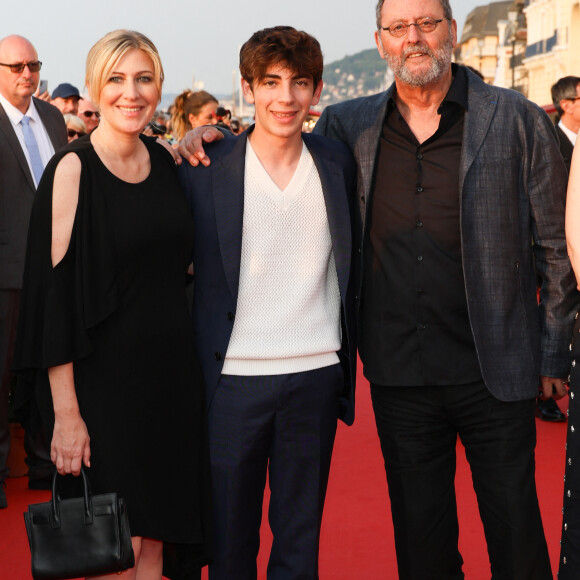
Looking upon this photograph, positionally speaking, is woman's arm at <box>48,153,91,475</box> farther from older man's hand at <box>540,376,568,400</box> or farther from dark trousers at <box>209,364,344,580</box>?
older man's hand at <box>540,376,568,400</box>

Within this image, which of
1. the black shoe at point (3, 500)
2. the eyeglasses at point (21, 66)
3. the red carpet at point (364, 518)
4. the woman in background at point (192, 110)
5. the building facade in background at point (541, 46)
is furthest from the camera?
the building facade in background at point (541, 46)

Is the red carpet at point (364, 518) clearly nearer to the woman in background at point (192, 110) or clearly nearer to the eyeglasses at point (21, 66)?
the eyeglasses at point (21, 66)

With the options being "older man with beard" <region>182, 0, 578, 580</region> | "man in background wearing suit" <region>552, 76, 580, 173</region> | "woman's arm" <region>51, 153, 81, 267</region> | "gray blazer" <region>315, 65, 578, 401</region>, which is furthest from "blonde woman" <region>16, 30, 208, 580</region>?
"man in background wearing suit" <region>552, 76, 580, 173</region>

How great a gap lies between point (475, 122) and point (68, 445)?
1736mm

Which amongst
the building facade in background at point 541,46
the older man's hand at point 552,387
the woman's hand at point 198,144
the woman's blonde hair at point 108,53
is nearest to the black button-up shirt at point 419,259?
the older man's hand at point 552,387

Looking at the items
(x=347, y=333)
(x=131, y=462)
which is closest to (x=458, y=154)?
(x=347, y=333)

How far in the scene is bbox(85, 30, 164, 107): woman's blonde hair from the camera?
2.98 meters

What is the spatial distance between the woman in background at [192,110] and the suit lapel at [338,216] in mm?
4720

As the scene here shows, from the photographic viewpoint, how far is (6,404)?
17.7 feet

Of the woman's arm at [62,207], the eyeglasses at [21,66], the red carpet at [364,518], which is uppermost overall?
the eyeglasses at [21,66]

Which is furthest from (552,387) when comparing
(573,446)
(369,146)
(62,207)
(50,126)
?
(50,126)

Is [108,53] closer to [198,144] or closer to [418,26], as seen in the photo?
[198,144]

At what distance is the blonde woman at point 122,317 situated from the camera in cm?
288

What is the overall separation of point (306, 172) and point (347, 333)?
1.92 feet
